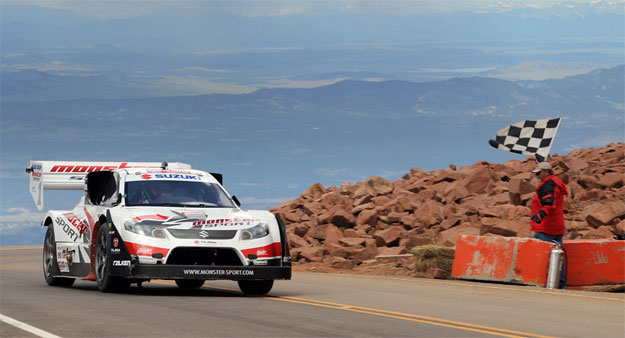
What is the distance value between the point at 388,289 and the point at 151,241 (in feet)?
14.7

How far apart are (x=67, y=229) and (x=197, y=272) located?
352 centimetres

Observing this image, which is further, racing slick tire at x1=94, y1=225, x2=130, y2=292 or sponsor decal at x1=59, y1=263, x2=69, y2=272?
sponsor decal at x1=59, y1=263, x2=69, y2=272

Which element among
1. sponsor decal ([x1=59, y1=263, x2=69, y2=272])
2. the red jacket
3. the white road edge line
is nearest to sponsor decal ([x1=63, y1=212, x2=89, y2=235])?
sponsor decal ([x1=59, y1=263, x2=69, y2=272])

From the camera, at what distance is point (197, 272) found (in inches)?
496

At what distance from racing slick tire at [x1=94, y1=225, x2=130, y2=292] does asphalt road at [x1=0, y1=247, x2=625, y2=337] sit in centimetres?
17

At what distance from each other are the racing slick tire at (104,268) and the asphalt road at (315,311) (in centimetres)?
17

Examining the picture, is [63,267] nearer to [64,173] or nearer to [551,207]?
[64,173]

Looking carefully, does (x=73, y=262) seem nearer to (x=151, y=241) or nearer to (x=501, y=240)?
(x=151, y=241)

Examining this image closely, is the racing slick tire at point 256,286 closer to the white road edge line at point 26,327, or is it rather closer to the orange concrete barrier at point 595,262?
the white road edge line at point 26,327

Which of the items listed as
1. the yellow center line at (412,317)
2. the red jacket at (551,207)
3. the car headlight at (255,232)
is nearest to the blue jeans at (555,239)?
the red jacket at (551,207)

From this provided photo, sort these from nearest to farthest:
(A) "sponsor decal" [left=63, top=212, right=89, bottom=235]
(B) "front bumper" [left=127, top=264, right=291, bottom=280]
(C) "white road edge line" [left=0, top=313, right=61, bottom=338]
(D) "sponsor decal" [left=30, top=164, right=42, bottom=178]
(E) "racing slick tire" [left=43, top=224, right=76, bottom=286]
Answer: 1. (C) "white road edge line" [left=0, top=313, right=61, bottom=338]
2. (B) "front bumper" [left=127, top=264, right=291, bottom=280]
3. (A) "sponsor decal" [left=63, top=212, right=89, bottom=235]
4. (E) "racing slick tire" [left=43, top=224, right=76, bottom=286]
5. (D) "sponsor decal" [left=30, top=164, right=42, bottom=178]

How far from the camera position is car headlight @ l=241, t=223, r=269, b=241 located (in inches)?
512

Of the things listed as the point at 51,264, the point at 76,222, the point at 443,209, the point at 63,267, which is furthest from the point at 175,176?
the point at 443,209

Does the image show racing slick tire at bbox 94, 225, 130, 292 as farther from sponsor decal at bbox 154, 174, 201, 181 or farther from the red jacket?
the red jacket
